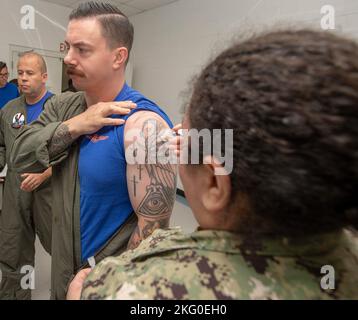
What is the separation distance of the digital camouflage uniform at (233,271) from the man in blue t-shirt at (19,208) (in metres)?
1.40

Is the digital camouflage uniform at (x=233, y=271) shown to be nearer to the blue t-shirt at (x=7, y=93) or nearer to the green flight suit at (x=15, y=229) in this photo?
the green flight suit at (x=15, y=229)

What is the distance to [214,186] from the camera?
50cm

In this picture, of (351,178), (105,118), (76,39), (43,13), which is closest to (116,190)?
(105,118)

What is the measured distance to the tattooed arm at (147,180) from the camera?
39.3 inches

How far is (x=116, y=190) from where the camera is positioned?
3.43 ft

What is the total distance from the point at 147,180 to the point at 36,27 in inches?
164

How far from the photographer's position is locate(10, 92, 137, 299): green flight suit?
3.49 ft

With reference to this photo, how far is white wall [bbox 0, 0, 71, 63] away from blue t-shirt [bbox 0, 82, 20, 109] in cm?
113
